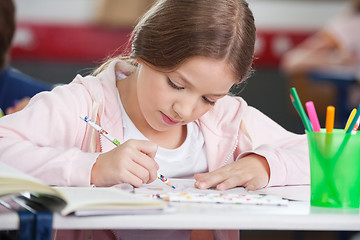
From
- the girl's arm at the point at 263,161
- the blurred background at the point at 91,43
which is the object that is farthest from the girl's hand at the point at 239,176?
the blurred background at the point at 91,43

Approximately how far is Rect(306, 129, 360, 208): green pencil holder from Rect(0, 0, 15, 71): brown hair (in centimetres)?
118

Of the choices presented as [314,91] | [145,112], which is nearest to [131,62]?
[145,112]

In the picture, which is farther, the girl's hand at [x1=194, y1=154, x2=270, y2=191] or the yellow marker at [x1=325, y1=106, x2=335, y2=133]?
the girl's hand at [x1=194, y1=154, x2=270, y2=191]

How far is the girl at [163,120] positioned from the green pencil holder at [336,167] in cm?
20

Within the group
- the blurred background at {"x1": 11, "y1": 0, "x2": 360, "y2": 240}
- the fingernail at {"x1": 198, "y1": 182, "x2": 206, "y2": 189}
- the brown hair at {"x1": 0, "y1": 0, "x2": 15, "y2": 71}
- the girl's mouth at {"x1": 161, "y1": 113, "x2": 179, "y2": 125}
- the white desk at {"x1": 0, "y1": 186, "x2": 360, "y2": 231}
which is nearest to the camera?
the white desk at {"x1": 0, "y1": 186, "x2": 360, "y2": 231}

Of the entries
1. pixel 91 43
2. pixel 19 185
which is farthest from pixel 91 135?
pixel 91 43

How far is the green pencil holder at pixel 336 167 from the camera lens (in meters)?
0.90

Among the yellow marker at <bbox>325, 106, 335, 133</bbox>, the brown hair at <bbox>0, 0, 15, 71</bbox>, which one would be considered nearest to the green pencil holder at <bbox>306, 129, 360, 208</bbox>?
the yellow marker at <bbox>325, 106, 335, 133</bbox>

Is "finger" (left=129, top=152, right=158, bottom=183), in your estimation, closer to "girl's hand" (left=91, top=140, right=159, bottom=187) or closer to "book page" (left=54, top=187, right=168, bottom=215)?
"girl's hand" (left=91, top=140, right=159, bottom=187)

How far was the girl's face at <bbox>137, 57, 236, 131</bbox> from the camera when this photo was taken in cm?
110

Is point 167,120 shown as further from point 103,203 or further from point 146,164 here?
point 103,203

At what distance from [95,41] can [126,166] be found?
2885 millimetres

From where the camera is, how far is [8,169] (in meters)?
0.81

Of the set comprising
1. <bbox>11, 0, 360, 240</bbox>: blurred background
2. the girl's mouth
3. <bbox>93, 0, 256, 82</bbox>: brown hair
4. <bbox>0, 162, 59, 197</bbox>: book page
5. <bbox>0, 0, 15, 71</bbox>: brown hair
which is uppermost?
<bbox>11, 0, 360, 240</bbox>: blurred background
